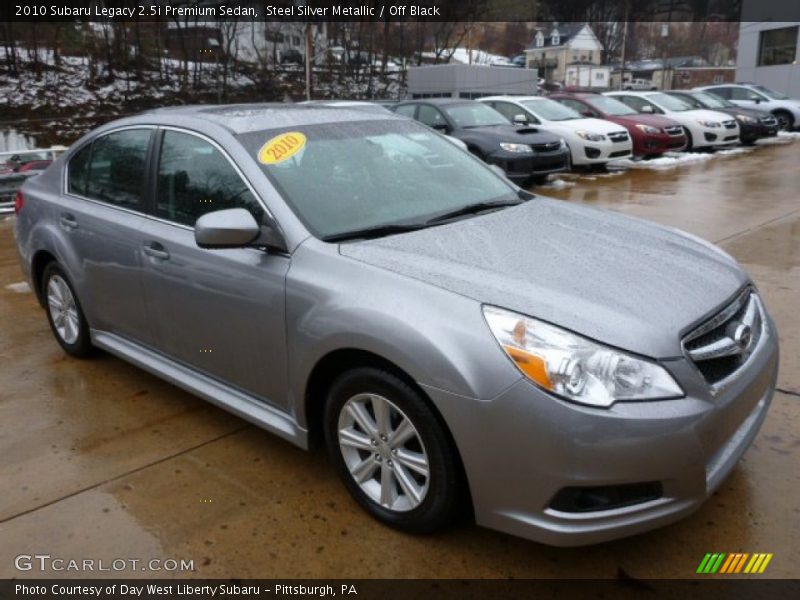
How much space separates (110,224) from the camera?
3852 millimetres

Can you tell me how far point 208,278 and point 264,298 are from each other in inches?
15.7

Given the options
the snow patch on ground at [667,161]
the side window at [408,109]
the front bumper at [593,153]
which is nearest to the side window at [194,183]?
the side window at [408,109]

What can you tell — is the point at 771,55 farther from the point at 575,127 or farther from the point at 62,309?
the point at 62,309

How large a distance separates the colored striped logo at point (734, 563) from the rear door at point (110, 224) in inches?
108

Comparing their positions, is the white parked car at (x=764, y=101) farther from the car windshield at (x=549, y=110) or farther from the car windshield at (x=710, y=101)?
the car windshield at (x=549, y=110)

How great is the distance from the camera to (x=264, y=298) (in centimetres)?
297

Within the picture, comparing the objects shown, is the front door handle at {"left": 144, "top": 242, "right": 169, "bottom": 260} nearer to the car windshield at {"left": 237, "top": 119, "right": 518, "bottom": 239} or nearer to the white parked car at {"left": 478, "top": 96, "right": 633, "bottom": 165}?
the car windshield at {"left": 237, "top": 119, "right": 518, "bottom": 239}

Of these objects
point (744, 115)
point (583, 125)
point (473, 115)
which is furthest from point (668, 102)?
point (473, 115)

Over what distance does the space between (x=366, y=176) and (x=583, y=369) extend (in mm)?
1542

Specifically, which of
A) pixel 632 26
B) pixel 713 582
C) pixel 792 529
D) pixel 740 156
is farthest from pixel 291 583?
pixel 632 26

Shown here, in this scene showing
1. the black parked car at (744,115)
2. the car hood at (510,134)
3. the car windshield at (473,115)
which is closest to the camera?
the car hood at (510,134)

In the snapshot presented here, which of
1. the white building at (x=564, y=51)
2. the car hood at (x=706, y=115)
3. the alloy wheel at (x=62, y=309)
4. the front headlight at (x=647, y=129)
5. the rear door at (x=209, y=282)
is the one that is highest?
the white building at (x=564, y=51)

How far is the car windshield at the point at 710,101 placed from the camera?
18.8m

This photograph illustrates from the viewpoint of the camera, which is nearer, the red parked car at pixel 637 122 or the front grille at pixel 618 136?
the front grille at pixel 618 136
